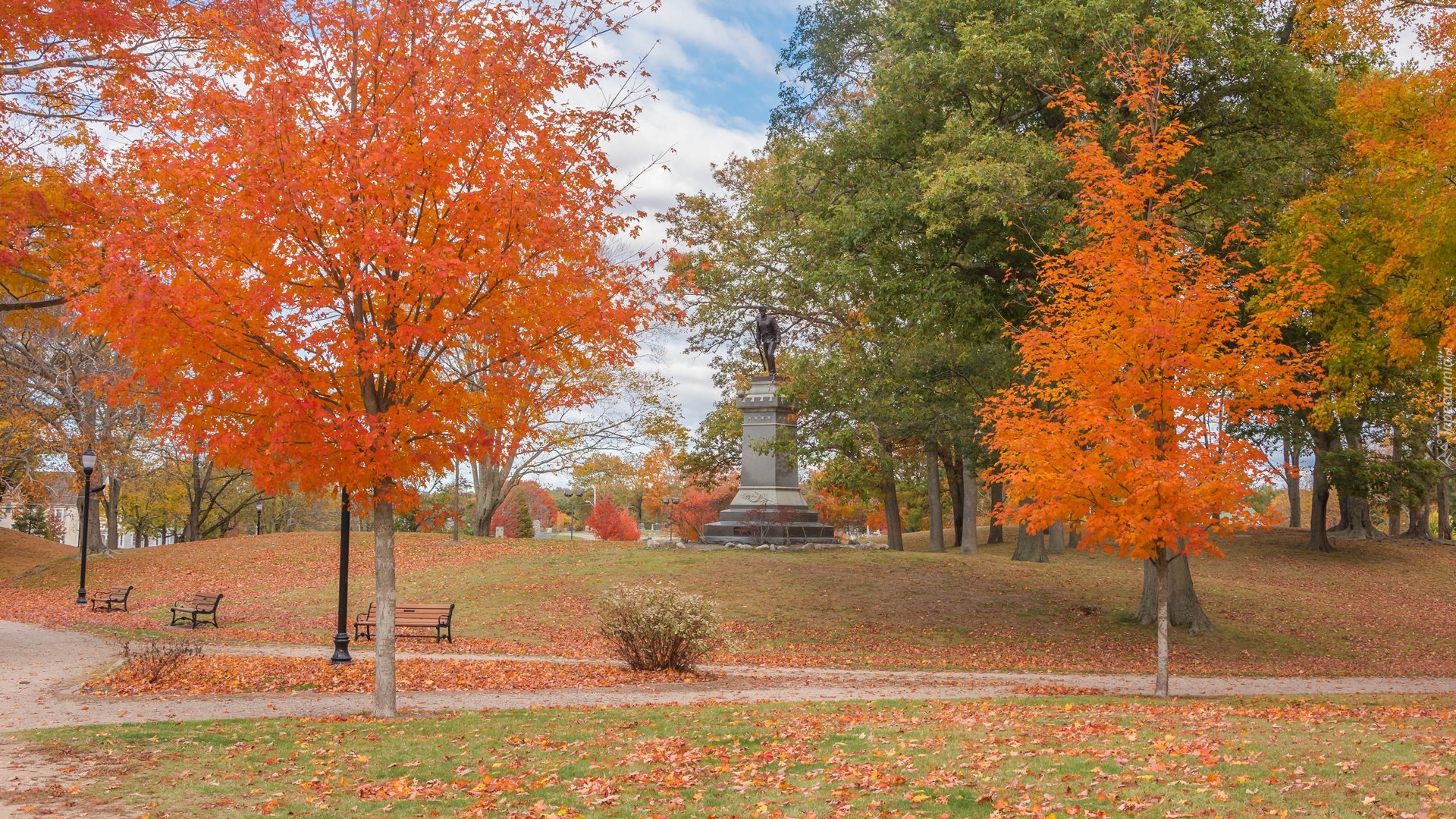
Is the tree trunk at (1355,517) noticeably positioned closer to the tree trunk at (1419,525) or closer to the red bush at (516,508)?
the tree trunk at (1419,525)

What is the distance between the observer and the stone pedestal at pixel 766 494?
25.6m

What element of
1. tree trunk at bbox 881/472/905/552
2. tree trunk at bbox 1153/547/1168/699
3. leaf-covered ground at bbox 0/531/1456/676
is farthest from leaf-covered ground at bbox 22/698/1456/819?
tree trunk at bbox 881/472/905/552

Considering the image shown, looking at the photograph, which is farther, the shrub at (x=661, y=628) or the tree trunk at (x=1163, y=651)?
the shrub at (x=661, y=628)

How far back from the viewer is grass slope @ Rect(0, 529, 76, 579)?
34.5 meters

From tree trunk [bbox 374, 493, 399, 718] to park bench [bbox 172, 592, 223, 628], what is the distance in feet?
34.7

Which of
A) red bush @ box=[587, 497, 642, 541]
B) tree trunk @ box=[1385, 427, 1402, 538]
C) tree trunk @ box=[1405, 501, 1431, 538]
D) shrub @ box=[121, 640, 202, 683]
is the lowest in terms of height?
red bush @ box=[587, 497, 642, 541]

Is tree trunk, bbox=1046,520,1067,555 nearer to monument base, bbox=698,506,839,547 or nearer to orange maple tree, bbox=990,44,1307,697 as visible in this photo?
monument base, bbox=698,506,839,547

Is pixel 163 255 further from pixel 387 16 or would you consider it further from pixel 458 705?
pixel 458 705

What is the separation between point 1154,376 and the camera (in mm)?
12047

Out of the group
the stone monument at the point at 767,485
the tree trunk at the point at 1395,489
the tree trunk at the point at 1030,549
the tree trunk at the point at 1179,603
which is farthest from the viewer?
the tree trunk at the point at 1395,489

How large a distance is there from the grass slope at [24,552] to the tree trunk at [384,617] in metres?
30.1

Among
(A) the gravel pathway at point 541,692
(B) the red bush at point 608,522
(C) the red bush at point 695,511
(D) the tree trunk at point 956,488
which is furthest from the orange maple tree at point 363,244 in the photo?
(B) the red bush at point 608,522

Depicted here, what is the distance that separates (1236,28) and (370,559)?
24.4m

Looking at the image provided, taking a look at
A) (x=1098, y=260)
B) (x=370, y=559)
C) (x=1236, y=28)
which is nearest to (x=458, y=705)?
(x=1098, y=260)
